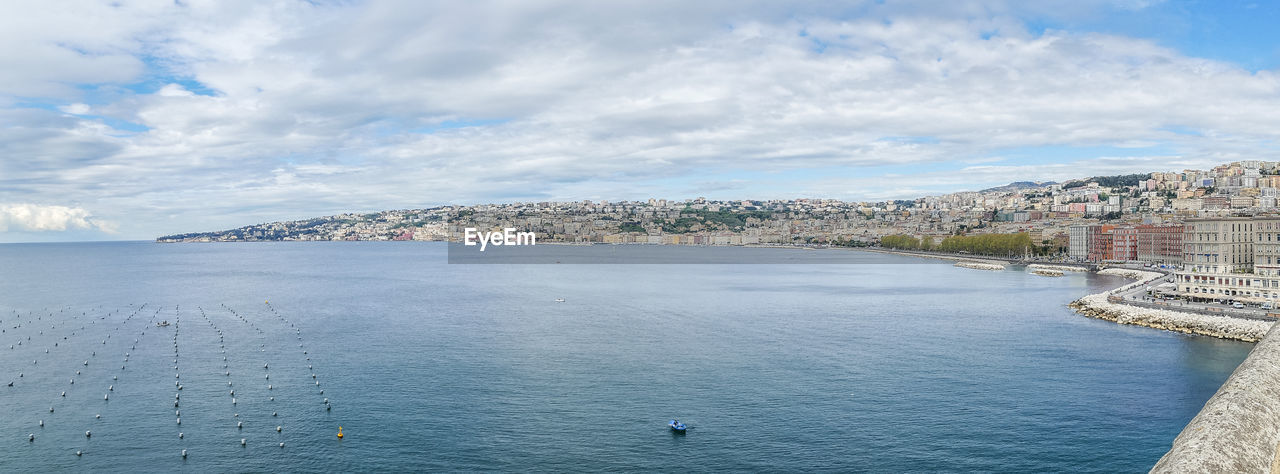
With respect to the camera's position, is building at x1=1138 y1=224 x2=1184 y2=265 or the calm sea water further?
building at x1=1138 y1=224 x2=1184 y2=265

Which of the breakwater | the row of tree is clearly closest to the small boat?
the breakwater

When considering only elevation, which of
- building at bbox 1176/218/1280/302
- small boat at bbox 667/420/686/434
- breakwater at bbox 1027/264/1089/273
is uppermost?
building at bbox 1176/218/1280/302

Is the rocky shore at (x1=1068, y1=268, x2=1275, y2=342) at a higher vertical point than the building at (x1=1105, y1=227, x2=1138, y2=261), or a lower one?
lower

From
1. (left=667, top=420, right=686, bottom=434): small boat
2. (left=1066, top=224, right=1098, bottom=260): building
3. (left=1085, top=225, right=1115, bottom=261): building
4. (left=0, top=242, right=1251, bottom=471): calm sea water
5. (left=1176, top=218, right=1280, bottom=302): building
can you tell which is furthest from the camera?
(left=1066, top=224, right=1098, bottom=260): building

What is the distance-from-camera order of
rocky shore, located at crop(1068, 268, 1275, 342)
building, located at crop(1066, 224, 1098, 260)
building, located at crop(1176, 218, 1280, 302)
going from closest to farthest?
rocky shore, located at crop(1068, 268, 1275, 342) → building, located at crop(1176, 218, 1280, 302) → building, located at crop(1066, 224, 1098, 260)

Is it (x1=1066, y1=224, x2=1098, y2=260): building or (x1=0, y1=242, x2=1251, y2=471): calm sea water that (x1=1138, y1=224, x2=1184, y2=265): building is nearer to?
(x1=1066, y1=224, x2=1098, y2=260): building

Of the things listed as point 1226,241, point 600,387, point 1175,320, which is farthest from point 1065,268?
point 600,387

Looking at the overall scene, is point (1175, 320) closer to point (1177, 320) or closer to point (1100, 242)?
point (1177, 320)

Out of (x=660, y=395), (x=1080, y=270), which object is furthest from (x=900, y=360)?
(x=1080, y=270)
